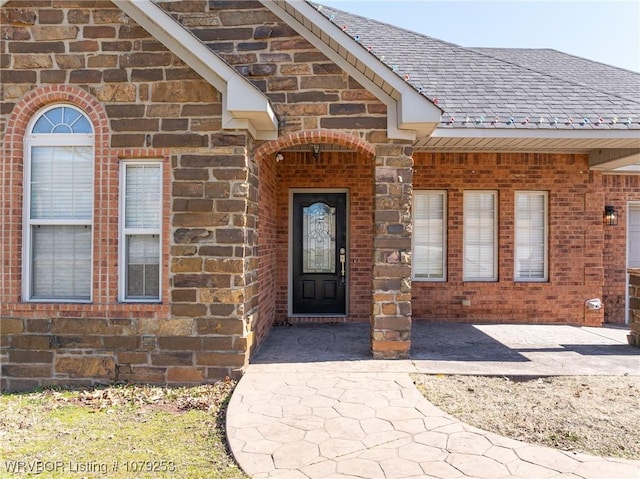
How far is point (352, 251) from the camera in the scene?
7.84m

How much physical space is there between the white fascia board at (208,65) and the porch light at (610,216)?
24.1 feet

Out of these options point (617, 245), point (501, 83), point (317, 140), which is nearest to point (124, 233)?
point (317, 140)

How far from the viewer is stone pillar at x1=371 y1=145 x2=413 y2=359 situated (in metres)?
5.20

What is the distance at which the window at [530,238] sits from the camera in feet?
26.9

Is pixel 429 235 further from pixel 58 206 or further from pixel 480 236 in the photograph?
pixel 58 206

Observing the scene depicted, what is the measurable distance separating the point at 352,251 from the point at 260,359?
315cm

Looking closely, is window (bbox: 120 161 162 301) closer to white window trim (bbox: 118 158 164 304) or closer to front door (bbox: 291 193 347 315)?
white window trim (bbox: 118 158 164 304)

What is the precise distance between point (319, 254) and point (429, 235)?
7.47 feet

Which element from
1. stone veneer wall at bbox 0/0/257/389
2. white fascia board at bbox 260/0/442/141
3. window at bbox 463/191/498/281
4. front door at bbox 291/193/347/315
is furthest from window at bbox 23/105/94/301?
window at bbox 463/191/498/281

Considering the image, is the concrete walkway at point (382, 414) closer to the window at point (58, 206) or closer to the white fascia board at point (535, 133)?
the window at point (58, 206)

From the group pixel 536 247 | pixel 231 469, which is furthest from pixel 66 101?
pixel 536 247

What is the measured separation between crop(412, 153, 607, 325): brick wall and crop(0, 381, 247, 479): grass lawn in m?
5.06

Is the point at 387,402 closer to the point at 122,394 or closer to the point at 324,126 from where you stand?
the point at 122,394

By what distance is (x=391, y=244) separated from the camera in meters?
5.22
